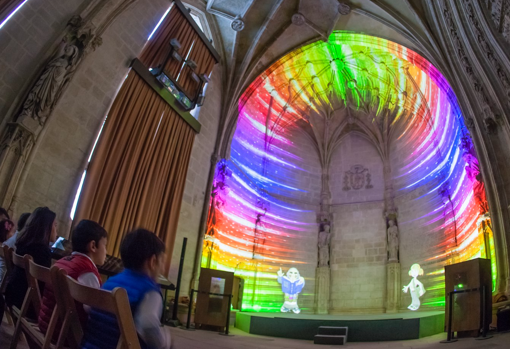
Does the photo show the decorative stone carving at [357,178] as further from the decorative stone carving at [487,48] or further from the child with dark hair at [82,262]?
the child with dark hair at [82,262]

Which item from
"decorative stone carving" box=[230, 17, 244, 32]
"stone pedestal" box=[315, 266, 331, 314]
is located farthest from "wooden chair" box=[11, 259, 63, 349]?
"stone pedestal" box=[315, 266, 331, 314]

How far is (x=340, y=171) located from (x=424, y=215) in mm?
3710

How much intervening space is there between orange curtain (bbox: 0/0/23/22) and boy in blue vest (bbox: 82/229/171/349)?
6144mm

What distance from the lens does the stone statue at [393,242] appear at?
40.6ft

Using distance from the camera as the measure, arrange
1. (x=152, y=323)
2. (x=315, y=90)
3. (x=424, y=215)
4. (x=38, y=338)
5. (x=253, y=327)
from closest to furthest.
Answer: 1. (x=152, y=323)
2. (x=38, y=338)
3. (x=253, y=327)
4. (x=424, y=215)
5. (x=315, y=90)

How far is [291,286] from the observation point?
12.8 m

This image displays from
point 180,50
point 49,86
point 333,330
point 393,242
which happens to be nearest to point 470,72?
point 393,242

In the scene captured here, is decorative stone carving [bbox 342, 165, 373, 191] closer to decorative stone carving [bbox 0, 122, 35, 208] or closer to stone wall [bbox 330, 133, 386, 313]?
stone wall [bbox 330, 133, 386, 313]

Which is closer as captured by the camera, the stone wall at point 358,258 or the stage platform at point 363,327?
the stage platform at point 363,327

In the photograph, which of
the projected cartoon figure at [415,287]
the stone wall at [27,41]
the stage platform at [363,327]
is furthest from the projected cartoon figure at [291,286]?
the stone wall at [27,41]

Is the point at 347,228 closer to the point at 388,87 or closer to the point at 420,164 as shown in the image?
the point at 420,164

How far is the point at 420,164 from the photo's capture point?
41.9 feet

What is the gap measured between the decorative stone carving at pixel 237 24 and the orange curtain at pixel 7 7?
19.9ft

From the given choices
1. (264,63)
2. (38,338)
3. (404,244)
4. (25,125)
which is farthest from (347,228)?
(38,338)
